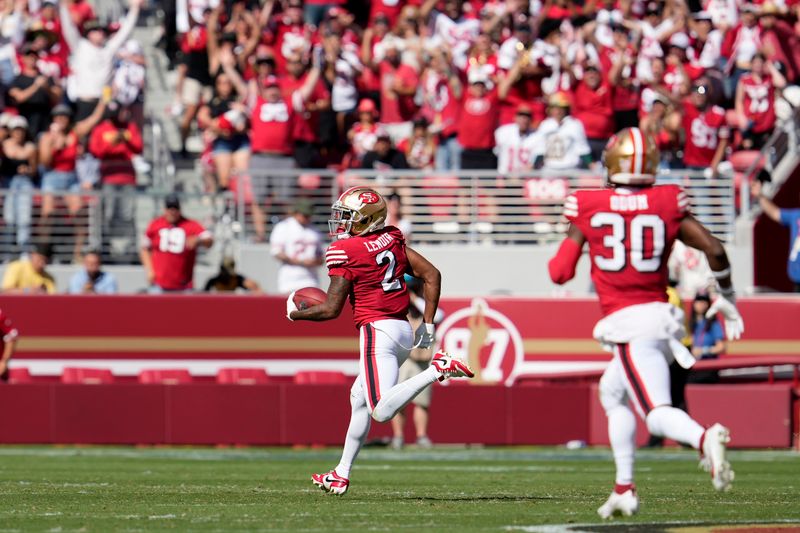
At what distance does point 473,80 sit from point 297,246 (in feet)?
12.1

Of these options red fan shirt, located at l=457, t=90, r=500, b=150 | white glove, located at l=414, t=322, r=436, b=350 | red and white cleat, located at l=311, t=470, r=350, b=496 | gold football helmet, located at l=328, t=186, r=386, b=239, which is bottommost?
red and white cleat, located at l=311, t=470, r=350, b=496

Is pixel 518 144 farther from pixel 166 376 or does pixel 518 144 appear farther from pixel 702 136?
pixel 166 376

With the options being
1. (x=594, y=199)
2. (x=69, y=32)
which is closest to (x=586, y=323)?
(x=69, y=32)

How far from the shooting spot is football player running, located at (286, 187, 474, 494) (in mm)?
9609

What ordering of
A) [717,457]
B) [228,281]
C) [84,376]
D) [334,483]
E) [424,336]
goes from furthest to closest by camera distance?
1. [228,281]
2. [84,376]
3. [424,336]
4. [334,483]
5. [717,457]

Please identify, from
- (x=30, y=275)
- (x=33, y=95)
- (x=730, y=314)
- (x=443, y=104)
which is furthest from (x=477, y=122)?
(x=730, y=314)

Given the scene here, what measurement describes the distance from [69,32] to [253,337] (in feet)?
19.1

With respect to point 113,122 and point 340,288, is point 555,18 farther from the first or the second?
point 340,288

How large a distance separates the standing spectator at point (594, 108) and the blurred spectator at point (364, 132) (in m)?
2.70

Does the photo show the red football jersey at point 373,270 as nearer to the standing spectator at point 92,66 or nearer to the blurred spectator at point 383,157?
the blurred spectator at point 383,157

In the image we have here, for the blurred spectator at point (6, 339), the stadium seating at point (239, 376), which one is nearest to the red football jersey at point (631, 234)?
the blurred spectator at point (6, 339)

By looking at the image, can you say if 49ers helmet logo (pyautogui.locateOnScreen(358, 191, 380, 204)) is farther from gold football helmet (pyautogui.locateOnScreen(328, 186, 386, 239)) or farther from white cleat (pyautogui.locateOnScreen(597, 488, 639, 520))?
white cleat (pyautogui.locateOnScreen(597, 488, 639, 520))

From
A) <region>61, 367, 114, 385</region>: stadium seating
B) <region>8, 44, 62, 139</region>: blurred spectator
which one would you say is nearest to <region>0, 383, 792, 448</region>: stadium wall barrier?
<region>61, 367, 114, 385</region>: stadium seating

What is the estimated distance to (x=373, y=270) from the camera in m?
9.68
